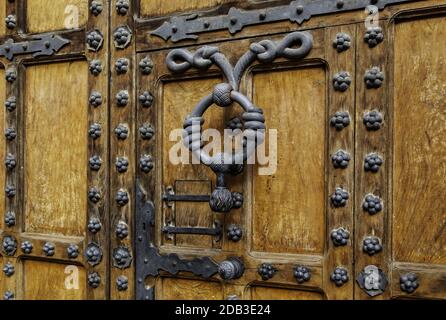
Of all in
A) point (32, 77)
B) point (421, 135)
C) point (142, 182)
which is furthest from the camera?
point (32, 77)

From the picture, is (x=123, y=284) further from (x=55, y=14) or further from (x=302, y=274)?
(x=55, y=14)

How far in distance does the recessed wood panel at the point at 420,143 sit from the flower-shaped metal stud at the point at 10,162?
817 millimetres

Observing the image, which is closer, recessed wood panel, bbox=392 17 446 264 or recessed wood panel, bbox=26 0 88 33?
recessed wood panel, bbox=392 17 446 264

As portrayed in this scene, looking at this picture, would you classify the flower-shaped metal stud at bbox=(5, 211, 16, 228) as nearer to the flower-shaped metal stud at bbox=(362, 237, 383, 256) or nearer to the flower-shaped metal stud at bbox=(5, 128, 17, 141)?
the flower-shaped metal stud at bbox=(5, 128, 17, 141)

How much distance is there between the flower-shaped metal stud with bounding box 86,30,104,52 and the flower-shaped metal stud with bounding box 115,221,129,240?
37 centimetres

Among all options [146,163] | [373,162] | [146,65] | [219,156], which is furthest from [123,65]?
[373,162]

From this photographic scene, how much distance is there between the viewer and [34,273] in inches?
46.9

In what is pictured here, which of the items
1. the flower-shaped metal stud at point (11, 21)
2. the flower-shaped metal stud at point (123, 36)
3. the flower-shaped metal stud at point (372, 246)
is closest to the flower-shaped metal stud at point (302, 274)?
the flower-shaped metal stud at point (372, 246)

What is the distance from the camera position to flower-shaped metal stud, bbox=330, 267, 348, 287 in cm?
88

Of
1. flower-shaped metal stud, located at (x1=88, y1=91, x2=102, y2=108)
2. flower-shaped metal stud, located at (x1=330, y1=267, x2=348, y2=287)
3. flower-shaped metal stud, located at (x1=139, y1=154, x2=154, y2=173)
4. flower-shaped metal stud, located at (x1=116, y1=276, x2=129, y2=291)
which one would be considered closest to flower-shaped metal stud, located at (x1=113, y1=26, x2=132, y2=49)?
flower-shaped metal stud, located at (x1=88, y1=91, x2=102, y2=108)

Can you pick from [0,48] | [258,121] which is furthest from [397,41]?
[0,48]

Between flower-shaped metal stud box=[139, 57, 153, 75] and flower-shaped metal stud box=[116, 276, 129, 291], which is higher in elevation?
→ flower-shaped metal stud box=[139, 57, 153, 75]
